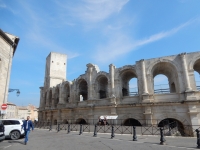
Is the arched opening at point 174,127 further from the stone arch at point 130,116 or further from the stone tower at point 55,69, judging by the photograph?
the stone tower at point 55,69

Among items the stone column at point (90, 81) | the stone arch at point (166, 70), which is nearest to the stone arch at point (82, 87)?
the stone column at point (90, 81)

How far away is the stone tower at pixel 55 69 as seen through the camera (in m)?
33.7

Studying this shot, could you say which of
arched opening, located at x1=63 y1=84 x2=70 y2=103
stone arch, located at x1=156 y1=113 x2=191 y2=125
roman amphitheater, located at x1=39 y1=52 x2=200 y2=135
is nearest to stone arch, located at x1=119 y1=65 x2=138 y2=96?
roman amphitheater, located at x1=39 y1=52 x2=200 y2=135

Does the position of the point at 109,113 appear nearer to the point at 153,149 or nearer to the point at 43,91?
the point at 153,149

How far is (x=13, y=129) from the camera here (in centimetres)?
1117

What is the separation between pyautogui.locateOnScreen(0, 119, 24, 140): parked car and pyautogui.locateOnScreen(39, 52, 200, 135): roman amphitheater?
11188mm

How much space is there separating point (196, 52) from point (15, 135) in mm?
19866

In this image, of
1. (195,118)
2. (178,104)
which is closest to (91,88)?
(178,104)

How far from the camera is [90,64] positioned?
78.7ft

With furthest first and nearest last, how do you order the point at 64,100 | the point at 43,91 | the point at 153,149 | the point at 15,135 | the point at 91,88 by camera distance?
the point at 43,91, the point at 64,100, the point at 91,88, the point at 15,135, the point at 153,149

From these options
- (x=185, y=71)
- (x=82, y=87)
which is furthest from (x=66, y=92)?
(x=185, y=71)

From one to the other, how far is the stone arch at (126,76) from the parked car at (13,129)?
1372 centimetres

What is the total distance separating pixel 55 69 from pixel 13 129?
2414 centimetres

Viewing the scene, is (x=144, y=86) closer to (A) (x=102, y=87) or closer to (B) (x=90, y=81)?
(B) (x=90, y=81)
